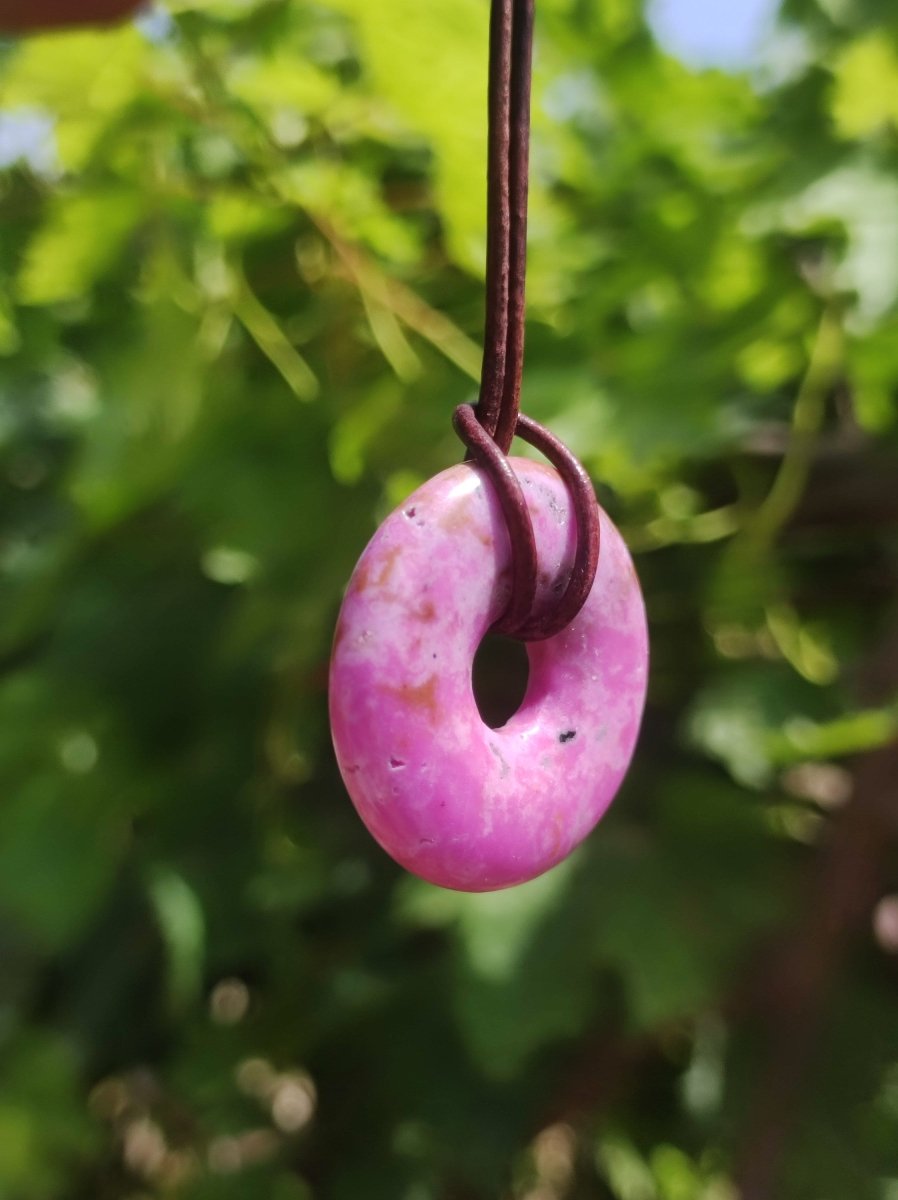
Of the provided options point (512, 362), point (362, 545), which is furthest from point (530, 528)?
point (362, 545)

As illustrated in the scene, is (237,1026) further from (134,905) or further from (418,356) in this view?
(418,356)

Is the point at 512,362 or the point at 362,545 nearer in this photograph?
the point at 512,362

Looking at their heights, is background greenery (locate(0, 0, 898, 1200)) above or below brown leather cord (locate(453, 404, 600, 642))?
below

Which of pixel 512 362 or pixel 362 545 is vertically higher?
pixel 512 362

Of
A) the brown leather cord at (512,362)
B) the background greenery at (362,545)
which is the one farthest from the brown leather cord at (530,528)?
the background greenery at (362,545)

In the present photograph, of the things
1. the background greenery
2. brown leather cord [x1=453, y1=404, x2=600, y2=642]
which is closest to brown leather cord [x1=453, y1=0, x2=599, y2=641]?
brown leather cord [x1=453, y1=404, x2=600, y2=642]

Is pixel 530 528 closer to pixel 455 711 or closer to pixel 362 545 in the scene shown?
pixel 455 711

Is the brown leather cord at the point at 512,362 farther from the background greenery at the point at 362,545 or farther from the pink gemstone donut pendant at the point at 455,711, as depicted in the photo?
the background greenery at the point at 362,545

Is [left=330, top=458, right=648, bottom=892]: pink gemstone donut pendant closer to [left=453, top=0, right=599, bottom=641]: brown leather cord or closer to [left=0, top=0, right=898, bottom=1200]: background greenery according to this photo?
[left=453, top=0, right=599, bottom=641]: brown leather cord
